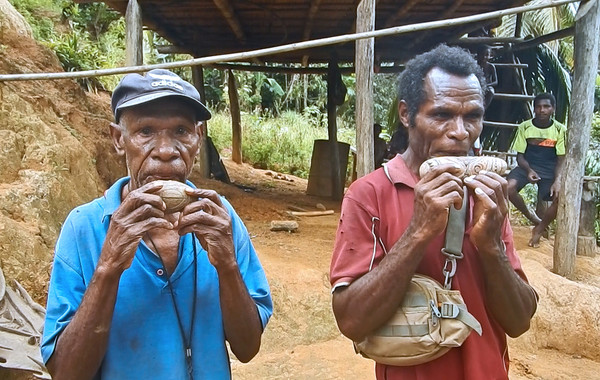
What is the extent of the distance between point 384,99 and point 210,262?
1861 cm

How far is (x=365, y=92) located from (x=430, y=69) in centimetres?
338

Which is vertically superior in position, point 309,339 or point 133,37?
point 133,37

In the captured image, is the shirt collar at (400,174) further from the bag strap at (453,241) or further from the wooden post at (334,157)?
the wooden post at (334,157)

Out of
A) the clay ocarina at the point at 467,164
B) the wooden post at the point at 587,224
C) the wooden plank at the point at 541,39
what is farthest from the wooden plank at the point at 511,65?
the clay ocarina at the point at 467,164

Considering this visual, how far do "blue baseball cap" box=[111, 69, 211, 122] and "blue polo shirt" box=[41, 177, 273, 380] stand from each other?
0.30 metres

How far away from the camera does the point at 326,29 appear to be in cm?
830

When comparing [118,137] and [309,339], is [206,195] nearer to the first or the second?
[118,137]

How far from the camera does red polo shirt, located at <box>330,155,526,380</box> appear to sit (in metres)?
1.54

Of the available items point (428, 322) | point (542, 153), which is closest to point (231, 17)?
point (542, 153)

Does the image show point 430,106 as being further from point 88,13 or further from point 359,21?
point 88,13

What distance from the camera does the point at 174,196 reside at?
144 centimetres

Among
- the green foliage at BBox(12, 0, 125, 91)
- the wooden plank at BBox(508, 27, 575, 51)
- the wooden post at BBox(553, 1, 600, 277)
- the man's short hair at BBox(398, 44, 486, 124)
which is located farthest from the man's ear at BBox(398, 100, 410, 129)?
the green foliage at BBox(12, 0, 125, 91)

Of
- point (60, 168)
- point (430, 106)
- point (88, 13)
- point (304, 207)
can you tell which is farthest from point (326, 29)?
point (88, 13)

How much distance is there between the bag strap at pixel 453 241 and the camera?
4.99 ft
